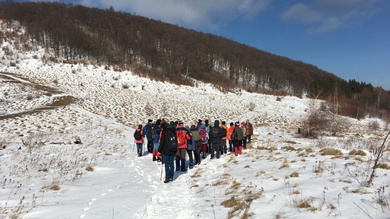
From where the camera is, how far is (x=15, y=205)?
16.8ft

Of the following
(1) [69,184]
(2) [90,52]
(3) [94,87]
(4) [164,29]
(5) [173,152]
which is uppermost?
(4) [164,29]

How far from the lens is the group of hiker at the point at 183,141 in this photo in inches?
351

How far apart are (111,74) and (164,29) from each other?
57.2 meters

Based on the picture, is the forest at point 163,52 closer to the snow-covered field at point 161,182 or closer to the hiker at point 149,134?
the snow-covered field at point 161,182

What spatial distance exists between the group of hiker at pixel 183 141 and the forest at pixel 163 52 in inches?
1659

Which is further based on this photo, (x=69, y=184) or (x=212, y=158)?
(x=212, y=158)

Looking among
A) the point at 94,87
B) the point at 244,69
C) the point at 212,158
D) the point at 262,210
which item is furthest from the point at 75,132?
the point at 244,69

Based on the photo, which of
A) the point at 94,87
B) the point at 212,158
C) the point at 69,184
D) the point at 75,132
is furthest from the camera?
the point at 94,87

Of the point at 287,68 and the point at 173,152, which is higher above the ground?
the point at 287,68

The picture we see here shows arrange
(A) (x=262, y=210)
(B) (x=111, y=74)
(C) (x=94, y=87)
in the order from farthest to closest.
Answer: (B) (x=111, y=74), (C) (x=94, y=87), (A) (x=262, y=210)

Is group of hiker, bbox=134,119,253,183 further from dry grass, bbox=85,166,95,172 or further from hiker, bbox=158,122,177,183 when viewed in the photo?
dry grass, bbox=85,166,95,172

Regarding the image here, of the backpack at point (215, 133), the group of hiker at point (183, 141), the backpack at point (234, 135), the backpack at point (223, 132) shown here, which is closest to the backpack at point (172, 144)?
the group of hiker at point (183, 141)

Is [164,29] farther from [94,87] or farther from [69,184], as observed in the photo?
[69,184]

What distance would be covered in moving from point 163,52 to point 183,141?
A: 74.3 m
